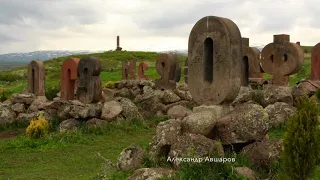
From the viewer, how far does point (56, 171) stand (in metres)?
9.87

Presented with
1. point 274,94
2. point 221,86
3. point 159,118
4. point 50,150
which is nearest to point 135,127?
point 159,118

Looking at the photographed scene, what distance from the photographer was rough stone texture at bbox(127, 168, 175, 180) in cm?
696

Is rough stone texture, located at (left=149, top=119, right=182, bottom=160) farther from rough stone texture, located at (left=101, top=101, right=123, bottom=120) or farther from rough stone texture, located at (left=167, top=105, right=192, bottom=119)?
rough stone texture, located at (left=167, top=105, right=192, bottom=119)

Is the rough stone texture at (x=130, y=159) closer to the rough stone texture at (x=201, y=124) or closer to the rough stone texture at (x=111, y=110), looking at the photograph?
the rough stone texture at (x=201, y=124)

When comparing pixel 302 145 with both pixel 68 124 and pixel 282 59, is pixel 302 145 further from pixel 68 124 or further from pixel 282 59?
pixel 282 59

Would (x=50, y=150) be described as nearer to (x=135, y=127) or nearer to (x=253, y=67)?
(x=135, y=127)

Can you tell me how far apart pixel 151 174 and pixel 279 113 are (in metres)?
6.95

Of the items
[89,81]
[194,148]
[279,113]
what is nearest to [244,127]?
[194,148]

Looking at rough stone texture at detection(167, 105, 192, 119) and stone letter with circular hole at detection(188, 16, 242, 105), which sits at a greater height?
stone letter with circular hole at detection(188, 16, 242, 105)

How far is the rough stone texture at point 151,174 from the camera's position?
6.96m

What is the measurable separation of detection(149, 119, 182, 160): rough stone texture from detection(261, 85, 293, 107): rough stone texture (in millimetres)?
7544

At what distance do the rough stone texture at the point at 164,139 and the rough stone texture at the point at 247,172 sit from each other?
147 centimetres

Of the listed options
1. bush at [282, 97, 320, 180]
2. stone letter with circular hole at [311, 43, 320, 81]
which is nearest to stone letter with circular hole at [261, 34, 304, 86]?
stone letter with circular hole at [311, 43, 320, 81]

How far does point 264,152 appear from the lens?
7438 mm
